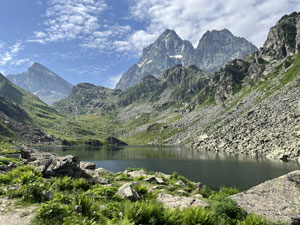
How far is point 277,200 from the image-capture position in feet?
47.7

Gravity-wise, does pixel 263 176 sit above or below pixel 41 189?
below

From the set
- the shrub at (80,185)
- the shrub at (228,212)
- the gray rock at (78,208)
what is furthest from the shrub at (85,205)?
the shrub at (228,212)

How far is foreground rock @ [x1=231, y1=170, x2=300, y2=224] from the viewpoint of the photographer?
13.0m

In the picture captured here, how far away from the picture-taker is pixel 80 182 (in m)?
18.8

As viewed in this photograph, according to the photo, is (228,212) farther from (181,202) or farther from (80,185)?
(80,185)

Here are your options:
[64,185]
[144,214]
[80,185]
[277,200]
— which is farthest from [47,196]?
[277,200]

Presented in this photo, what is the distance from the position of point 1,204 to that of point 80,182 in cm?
769

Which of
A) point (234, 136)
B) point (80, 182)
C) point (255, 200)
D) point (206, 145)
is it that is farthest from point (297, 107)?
point (80, 182)

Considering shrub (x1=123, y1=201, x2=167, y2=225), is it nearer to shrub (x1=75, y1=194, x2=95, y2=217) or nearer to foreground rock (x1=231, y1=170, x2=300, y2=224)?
shrub (x1=75, y1=194, x2=95, y2=217)

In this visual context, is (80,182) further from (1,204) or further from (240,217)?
(240,217)

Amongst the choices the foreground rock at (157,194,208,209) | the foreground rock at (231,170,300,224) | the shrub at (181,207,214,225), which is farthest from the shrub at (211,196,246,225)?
the shrub at (181,207,214,225)

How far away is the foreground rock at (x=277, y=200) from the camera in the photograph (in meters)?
13.0

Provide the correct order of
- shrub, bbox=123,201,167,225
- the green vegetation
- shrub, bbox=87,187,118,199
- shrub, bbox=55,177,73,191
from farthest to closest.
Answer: shrub, bbox=55,177,73,191
shrub, bbox=87,187,118,199
shrub, bbox=123,201,167,225
the green vegetation

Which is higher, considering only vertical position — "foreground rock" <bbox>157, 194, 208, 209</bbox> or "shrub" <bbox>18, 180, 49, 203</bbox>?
"shrub" <bbox>18, 180, 49, 203</bbox>
